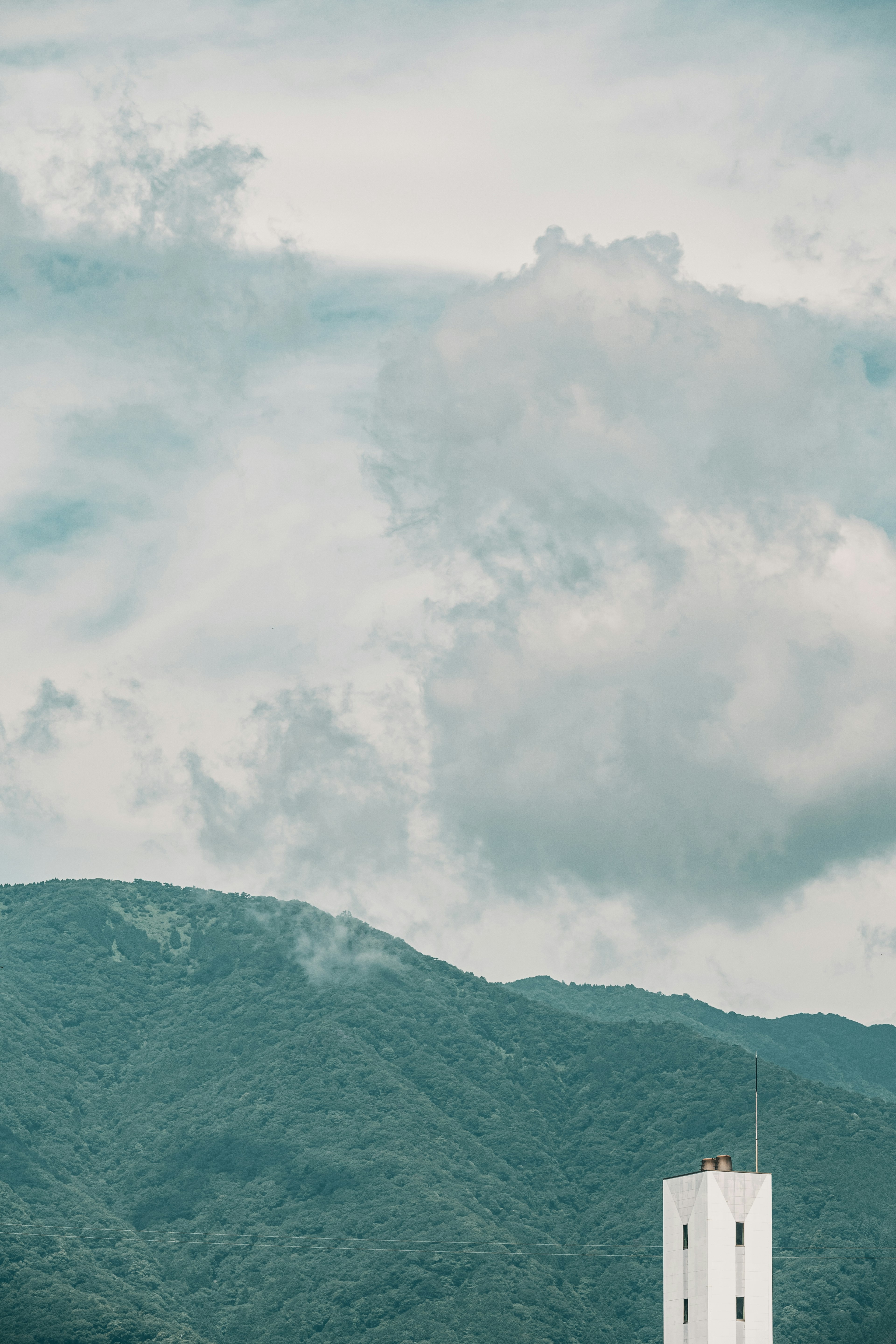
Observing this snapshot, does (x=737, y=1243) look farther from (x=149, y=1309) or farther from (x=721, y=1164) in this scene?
(x=149, y=1309)

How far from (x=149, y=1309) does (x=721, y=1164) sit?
Result: 99091 mm

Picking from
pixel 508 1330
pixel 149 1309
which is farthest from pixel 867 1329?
pixel 149 1309

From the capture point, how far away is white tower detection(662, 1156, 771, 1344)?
111 metres

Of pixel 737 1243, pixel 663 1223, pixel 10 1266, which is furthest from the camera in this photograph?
pixel 10 1266

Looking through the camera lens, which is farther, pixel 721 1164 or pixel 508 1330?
pixel 508 1330

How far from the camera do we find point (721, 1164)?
119 metres

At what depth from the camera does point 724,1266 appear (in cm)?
11206

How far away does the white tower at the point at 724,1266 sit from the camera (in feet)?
365

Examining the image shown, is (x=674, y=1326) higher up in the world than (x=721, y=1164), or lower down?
lower down

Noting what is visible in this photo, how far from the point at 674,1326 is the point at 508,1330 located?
87.7 meters

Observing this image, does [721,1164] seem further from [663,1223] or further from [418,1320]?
[418,1320]

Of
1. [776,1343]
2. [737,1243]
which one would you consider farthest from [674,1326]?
[776,1343]

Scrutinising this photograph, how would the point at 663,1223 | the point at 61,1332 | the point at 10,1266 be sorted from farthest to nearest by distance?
the point at 10,1266 < the point at 61,1332 < the point at 663,1223

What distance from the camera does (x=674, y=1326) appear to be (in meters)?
114
